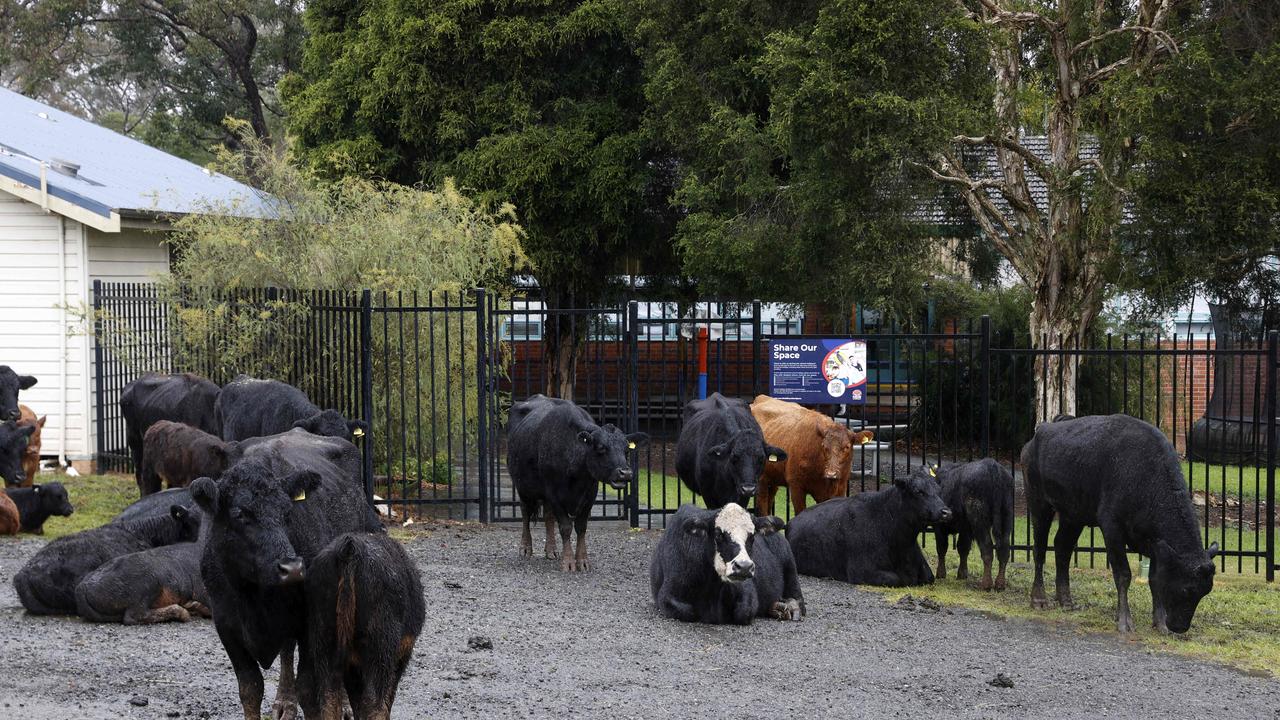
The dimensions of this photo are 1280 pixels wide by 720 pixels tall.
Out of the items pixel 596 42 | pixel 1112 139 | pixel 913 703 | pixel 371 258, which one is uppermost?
pixel 596 42

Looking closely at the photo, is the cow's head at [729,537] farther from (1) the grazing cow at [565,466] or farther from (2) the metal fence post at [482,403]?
(2) the metal fence post at [482,403]

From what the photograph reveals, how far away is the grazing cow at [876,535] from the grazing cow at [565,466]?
1.80 metres

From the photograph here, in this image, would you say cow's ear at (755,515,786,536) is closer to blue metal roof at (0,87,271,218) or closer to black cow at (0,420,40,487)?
black cow at (0,420,40,487)

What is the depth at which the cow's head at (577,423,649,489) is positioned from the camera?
1238 centimetres

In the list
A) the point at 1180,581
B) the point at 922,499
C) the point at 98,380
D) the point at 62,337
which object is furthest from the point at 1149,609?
the point at 62,337

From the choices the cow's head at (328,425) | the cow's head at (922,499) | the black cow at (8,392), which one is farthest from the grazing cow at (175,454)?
the cow's head at (922,499)

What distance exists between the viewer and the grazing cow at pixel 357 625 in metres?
6.19

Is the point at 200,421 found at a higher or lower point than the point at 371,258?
lower

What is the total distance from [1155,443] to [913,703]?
3543 millimetres

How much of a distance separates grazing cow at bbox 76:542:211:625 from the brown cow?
6212mm

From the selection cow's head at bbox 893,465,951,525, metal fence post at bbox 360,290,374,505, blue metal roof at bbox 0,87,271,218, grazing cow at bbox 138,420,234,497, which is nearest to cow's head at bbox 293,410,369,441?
grazing cow at bbox 138,420,234,497

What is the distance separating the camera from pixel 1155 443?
10648mm

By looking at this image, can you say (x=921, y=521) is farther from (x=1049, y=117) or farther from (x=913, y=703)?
(x=1049, y=117)

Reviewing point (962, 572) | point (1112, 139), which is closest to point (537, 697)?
point (962, 572)
